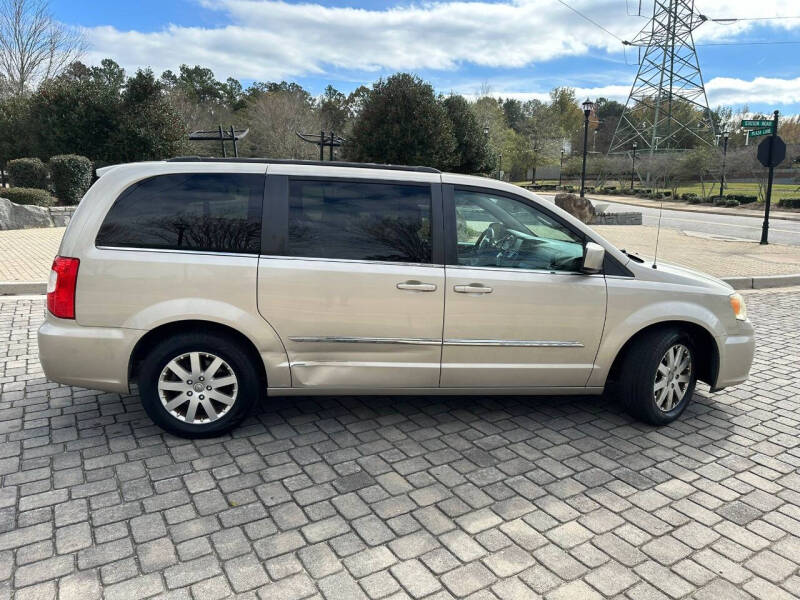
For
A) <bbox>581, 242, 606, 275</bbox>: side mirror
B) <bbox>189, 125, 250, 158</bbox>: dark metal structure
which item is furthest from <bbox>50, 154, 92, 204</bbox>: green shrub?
<bbox>581, 242, 606, 275</bbox>: side mirror

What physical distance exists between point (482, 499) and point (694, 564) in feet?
3.56

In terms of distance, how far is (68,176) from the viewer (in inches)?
701

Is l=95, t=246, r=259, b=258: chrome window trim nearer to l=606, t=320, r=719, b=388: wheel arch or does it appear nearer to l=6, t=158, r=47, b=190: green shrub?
l=606, t=320, r=719, b=388: wheel arch

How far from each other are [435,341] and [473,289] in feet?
1.45

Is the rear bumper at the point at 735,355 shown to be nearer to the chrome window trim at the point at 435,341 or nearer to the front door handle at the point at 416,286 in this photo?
the chrome window trim at the point at 435,341

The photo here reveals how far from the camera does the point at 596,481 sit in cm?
351

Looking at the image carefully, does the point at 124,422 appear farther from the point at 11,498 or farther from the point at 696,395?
the point at 696,395

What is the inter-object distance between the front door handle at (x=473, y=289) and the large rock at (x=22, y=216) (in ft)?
51.5

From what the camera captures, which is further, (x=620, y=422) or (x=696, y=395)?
(x=696, y=395)

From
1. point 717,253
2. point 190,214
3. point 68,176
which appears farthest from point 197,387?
point 68,176

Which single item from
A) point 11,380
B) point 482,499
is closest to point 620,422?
point 482,499

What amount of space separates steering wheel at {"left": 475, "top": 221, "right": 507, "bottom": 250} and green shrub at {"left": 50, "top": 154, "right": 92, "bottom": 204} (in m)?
17.4

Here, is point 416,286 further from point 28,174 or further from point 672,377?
point 28,174

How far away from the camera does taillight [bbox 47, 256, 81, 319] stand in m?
3.66
